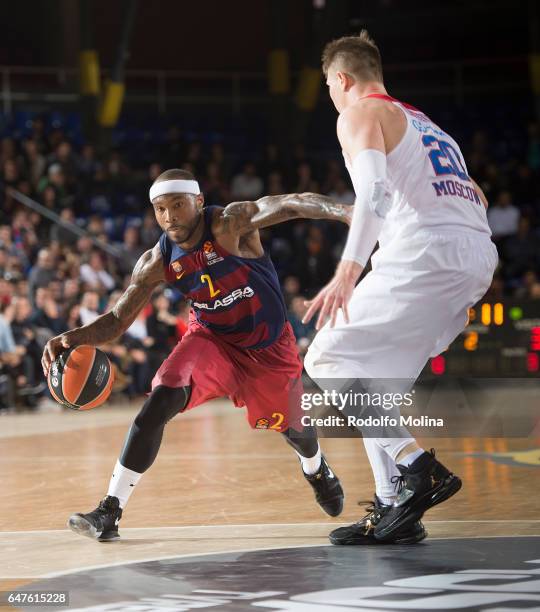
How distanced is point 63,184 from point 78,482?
35.6ft

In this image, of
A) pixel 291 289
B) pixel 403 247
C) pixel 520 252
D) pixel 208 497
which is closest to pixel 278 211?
pixel 403 247

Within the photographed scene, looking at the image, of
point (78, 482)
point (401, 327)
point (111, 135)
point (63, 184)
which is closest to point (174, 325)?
point (63, 184)

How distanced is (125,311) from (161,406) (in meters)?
0.57

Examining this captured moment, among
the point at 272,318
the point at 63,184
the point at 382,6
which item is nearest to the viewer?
the point at 272,318

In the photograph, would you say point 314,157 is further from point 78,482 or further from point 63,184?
point 78,482

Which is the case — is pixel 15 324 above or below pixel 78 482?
above

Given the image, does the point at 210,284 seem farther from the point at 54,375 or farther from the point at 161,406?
the point at 54,375

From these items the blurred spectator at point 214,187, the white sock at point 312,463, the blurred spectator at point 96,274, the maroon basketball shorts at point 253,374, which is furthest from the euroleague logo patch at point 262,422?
the blurred spectator at point 214,187

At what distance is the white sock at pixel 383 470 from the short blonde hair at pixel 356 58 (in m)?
1.54

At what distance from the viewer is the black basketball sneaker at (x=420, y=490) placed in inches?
184

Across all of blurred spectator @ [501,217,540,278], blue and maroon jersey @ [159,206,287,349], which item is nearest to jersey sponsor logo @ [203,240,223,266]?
blue and maroon jersey @ [159,206,287,349]

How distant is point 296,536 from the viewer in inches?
197

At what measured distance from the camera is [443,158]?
450cm

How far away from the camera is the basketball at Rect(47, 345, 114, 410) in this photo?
5.28 m
